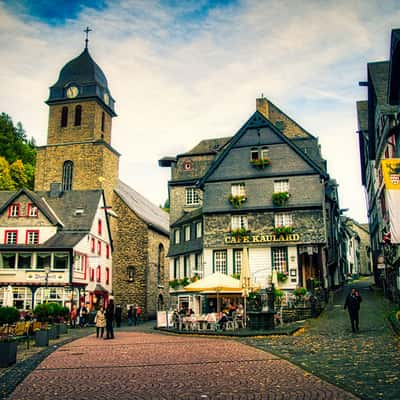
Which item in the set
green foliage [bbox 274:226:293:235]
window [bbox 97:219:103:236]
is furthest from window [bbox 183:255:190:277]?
window [bbox 97:219:103:236]

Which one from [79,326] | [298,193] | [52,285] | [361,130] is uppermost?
[361,130]

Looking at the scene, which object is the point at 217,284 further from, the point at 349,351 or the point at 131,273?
the point at 131,273

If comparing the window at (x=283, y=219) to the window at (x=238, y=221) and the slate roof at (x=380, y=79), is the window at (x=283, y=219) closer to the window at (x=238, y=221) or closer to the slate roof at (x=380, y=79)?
the window at (x=238, y=221)

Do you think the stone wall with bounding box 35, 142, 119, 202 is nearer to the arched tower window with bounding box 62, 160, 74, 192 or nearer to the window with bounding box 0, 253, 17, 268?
the arched tower window with bounding box 62, 160, 74, 192

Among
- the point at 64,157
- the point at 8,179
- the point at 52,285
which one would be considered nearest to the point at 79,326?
the point at 52,285

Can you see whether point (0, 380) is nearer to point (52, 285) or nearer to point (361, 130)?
point (52, 285)

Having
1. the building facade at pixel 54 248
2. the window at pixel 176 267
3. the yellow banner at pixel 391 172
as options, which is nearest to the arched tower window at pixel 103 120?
the building facade at pixel 54 248

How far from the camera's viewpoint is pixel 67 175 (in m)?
51.2

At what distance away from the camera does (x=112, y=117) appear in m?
56.4

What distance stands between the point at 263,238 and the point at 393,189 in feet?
54.7

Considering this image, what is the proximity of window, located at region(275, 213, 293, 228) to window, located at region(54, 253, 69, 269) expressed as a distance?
650 inches

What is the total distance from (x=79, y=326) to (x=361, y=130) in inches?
1020

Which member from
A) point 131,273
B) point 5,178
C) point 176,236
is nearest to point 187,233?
point 176,236

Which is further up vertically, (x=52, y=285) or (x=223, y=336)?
(x=52, y=285)
